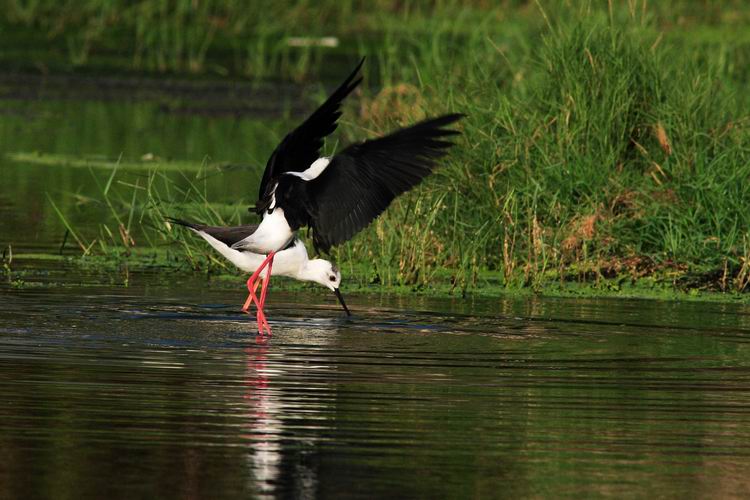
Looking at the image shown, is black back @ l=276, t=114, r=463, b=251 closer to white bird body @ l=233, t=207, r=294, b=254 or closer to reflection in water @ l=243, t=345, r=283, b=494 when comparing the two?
white bird body @ l=233, t=207, r=294, b=254

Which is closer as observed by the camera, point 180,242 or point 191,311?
point 191,311

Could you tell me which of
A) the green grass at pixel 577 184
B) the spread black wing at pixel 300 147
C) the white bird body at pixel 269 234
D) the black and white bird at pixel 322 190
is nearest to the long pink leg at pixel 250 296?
the black and white bird at pixel 322 190

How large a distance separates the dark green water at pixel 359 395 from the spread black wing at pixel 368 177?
610 mm

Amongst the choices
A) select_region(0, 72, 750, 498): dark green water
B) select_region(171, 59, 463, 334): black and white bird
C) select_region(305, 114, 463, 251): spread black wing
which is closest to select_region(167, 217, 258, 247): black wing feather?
select_region(171, 59, 463, 334): black and white bird

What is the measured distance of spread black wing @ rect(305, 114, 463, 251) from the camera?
919 cm

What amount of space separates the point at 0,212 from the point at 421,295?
4896 millimetres

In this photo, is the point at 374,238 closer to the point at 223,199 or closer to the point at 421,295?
the point at 421,295

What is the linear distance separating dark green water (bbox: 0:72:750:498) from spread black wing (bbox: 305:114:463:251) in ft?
2.00

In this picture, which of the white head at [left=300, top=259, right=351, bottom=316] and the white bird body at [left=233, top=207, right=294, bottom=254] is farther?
the white head at [left=300, top=259, right=351, bottom=316]

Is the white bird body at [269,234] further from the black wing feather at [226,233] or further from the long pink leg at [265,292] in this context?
the long pink leg at [265,292]

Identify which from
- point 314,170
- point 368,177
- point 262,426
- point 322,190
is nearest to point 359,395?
point 262,426

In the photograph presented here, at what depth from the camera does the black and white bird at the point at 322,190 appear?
363 inches

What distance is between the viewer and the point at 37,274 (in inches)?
454

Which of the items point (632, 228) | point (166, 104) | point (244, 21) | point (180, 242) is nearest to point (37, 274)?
point (180, 242)
